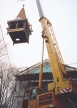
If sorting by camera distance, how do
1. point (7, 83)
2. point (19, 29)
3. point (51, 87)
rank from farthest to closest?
point (7, 83) → point (19, 29) → point (51, 87)

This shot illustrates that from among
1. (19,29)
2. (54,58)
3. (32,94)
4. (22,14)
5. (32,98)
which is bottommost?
(32,98)

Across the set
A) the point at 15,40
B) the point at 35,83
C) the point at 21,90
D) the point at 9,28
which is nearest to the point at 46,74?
the point at 35,83

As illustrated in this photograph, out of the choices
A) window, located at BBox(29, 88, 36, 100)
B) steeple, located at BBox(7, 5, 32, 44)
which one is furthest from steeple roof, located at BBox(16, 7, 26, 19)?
window, located at BBox(29, 88, 36, 100)

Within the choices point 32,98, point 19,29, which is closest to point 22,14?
point 19,29

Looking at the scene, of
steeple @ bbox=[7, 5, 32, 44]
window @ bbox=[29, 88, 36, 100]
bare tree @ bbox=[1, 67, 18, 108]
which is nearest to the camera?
window @ bbox=[29, 88, 36, 100]

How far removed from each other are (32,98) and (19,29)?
15.7 feet

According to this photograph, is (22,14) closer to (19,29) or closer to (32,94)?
(19,29)

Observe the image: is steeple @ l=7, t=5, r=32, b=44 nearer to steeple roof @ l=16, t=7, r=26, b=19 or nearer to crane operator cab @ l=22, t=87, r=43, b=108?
steeple roof @ l=16, t=7, r=26, b=19

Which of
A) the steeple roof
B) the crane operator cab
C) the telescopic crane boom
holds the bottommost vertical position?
the crane operator cab

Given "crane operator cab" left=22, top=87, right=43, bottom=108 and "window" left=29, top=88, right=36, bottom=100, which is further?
"window" left=29, top=88, right=36, bottom=100

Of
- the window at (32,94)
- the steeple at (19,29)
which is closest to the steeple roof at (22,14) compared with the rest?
the steeple at (19,29)

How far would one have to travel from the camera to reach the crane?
755 centimetres

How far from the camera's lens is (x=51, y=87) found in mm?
8227

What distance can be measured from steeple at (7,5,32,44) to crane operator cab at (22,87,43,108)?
13.4 ft
